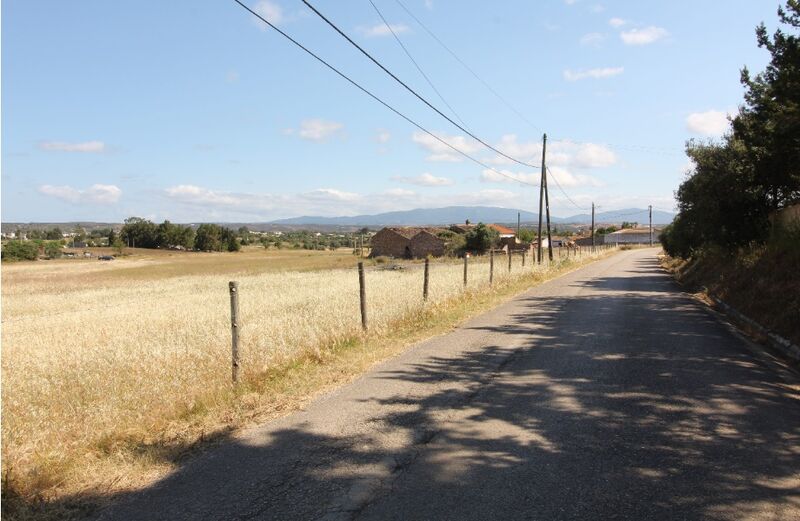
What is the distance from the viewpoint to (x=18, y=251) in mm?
100000

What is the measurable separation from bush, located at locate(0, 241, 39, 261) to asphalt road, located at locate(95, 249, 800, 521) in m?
113

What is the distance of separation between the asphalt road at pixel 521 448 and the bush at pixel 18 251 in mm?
112965

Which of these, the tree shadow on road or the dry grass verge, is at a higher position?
the dry grass verge

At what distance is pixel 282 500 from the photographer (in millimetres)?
3811

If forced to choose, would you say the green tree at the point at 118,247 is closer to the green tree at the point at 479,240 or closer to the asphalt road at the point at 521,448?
the green tree at the point at 479,240

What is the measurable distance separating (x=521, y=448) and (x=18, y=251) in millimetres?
119151

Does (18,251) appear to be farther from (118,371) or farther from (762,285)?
(762,285)

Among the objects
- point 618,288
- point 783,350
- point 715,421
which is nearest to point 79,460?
point 715,421

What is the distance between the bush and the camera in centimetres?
9744

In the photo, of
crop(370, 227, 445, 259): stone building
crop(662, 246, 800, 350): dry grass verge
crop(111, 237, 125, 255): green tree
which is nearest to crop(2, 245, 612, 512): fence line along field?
crop(662, 246, 800, 350): dry grass verge

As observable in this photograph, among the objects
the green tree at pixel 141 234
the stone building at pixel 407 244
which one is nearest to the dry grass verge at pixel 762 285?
the stone building at pixel 407 244

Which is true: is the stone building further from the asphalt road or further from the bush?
the asphalt road

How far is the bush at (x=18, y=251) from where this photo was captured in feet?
320

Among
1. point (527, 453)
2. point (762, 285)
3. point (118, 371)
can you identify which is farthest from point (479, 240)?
point (527, 453)
